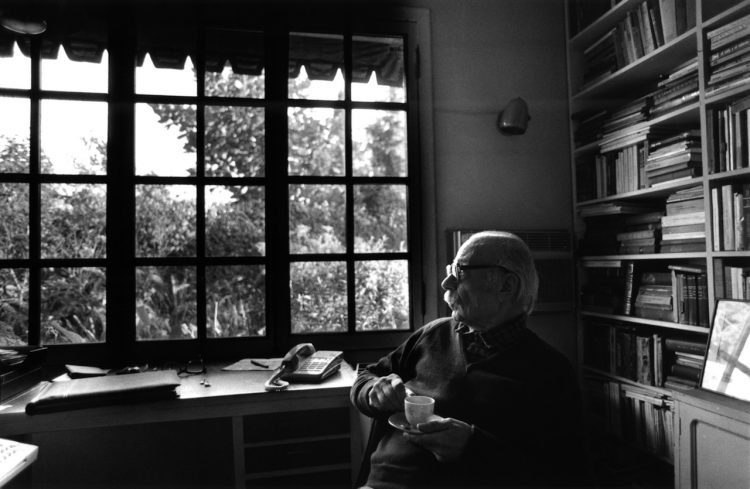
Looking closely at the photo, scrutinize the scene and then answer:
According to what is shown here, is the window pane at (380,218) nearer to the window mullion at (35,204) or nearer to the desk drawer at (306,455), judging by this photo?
the desk drawer at (306,455)

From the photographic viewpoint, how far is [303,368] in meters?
1.90

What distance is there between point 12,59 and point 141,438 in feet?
6.32

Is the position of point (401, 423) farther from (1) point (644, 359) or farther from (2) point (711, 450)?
(1) point (644, 359)

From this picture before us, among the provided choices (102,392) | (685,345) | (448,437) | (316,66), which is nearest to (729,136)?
(685,345)

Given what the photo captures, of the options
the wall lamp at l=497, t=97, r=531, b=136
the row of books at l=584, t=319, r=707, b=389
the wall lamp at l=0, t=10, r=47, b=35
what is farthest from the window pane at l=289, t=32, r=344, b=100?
the row of books at l=584, t=319, r=707, b=389

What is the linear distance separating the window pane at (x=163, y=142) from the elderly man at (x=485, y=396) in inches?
57.9

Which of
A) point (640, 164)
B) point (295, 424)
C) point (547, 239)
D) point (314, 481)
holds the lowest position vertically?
point (314, 481)

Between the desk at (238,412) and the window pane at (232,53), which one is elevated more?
the window pane at (232,53)

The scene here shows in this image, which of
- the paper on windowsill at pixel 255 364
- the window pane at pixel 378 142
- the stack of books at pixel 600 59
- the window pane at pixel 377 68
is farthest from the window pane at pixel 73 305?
the stack of books at pixel 600 59

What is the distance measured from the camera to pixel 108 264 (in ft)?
7.19

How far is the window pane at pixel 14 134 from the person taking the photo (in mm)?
2170

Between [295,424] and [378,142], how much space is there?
175 cm

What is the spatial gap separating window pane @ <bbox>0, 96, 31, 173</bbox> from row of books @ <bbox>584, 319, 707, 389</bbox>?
3035mm

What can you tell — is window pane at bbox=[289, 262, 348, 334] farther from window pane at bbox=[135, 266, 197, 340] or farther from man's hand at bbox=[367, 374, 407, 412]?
man's hand at bbox=[367, 374, 407, 412]
